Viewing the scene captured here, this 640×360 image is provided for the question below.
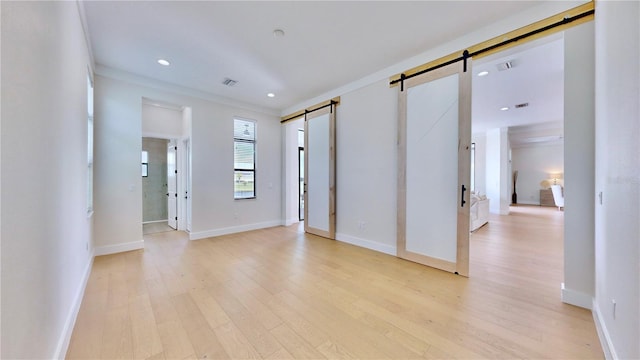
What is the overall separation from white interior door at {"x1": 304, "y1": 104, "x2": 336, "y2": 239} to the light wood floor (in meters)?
1.24

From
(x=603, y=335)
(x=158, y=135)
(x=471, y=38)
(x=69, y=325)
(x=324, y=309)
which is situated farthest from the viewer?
(x=158, y=135)

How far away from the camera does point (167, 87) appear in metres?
4.32

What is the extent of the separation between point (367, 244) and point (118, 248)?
412 cm

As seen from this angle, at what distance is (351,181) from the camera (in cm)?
435

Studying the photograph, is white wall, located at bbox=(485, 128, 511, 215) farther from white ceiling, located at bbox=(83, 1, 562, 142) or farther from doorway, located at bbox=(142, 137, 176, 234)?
doorway, located at bbox=(142, 137, 176, 234)

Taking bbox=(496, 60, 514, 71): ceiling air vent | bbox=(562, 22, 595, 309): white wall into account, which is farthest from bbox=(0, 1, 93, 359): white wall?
bbox=(496, 60, 514, 71): ceiling air vent

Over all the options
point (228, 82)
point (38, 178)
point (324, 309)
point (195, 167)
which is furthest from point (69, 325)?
point (228, 82)

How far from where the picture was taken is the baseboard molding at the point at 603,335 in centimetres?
149

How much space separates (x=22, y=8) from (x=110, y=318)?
2234 mm

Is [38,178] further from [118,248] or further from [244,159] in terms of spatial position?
[244,159]

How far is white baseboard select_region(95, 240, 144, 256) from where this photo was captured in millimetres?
3697

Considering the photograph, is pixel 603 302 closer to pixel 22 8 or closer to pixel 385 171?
pixel 385 171

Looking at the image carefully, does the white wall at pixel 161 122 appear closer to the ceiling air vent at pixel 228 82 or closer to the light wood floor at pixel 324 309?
the ceiling air vent at pixel 228 82

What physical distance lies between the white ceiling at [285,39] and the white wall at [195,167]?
0.47 metres
